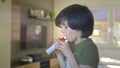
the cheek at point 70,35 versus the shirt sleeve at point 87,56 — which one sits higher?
the cheek at point 70,35

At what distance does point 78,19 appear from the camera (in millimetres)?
901

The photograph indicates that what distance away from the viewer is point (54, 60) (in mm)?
5285

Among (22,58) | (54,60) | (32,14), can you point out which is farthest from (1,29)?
(54,60)

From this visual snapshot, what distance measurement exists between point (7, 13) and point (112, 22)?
9.82 ft

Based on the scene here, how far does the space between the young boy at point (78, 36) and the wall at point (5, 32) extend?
8.75ft

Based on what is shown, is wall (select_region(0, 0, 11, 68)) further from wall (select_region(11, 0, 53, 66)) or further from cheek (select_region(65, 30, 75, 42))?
cheek (select_region(65, 30, 75, 42))

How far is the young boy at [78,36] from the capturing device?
90 cm

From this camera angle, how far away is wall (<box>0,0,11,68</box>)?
3462mm

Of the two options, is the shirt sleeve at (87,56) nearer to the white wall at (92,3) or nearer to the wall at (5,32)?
the wall at (5,32)

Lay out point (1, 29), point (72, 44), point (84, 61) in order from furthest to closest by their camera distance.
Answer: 1. point (1, 29)
2. point (72, 44)
3. point (84, 61)

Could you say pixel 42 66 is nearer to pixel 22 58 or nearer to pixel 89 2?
pixel 22 58

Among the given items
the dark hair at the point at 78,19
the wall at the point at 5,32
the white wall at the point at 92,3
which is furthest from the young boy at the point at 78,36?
the white wall at the point at 92,3

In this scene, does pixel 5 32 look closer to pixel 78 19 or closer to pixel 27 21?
pixel 27 21

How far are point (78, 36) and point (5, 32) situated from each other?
9.13ft
